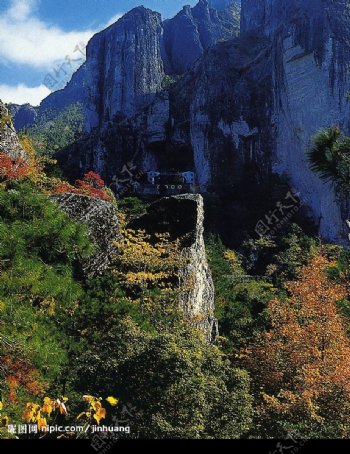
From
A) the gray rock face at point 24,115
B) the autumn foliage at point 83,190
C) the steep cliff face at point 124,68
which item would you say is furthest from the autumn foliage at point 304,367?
the gray rock face at point 24,115

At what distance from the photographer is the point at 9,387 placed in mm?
4703

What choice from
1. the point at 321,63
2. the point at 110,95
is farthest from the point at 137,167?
the point at 321,63

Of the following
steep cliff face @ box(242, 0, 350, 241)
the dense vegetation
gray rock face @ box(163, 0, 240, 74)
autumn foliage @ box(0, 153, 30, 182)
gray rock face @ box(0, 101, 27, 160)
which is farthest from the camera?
gray rock face @ box(163, 0, 240, 74)

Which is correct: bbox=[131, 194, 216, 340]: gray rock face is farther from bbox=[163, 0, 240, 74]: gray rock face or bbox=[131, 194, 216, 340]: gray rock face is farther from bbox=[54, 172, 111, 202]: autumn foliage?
bbox=[163, 0, 240, 74]: gray rock face

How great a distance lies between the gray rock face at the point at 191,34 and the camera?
80688mm

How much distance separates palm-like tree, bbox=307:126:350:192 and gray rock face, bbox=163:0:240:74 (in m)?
70.8

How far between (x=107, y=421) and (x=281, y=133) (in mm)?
39202

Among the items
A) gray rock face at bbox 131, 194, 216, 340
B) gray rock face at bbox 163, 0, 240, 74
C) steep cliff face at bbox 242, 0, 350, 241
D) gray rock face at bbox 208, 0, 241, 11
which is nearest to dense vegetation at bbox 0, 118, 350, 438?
gray rock face at bbox 131, 194, 216, 340

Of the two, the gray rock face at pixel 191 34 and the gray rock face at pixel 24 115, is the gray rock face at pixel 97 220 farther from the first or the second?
the gray rock face at pixel 24 115

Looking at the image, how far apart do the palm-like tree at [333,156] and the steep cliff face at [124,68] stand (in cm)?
5368

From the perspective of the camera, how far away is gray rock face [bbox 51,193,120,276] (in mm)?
9695

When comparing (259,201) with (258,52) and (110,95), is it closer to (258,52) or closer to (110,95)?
(258,52)

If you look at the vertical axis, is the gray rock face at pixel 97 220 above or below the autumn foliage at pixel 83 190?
below

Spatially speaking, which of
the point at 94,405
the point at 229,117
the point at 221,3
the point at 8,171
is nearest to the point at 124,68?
the point at 229,117
